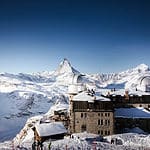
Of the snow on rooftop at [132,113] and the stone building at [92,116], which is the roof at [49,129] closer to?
the stone building at [92,116]

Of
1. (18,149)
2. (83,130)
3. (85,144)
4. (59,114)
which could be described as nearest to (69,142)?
(85,144)

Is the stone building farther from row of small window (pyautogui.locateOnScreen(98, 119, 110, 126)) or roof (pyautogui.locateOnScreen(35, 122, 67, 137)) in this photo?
roof (pyautogui.locateOnScreen(35, 122, 67, 137))

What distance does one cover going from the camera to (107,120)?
223 feet

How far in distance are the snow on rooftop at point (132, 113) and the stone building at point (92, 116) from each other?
21.4ft

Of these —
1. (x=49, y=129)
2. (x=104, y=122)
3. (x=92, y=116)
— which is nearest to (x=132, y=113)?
(x=104, y=122)

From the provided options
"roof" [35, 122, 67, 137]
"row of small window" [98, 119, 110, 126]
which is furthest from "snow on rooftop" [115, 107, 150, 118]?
"roof" [35, 122, 67, 137]

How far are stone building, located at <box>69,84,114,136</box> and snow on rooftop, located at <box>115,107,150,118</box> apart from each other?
21.4 ft

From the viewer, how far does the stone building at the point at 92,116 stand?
67.9m

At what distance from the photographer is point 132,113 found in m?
75.9

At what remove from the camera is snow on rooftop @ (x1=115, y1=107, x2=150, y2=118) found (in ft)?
245

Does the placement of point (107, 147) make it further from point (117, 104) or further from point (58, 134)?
point (117, 104)

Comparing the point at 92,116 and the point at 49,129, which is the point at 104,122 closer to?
the point at 92,116

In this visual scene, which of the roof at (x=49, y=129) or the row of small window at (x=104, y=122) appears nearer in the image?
the roof at (x=49, y=129)

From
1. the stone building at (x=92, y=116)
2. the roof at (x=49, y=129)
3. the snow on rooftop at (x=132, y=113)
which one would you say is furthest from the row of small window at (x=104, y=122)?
the roof at (x=49, y=129)
